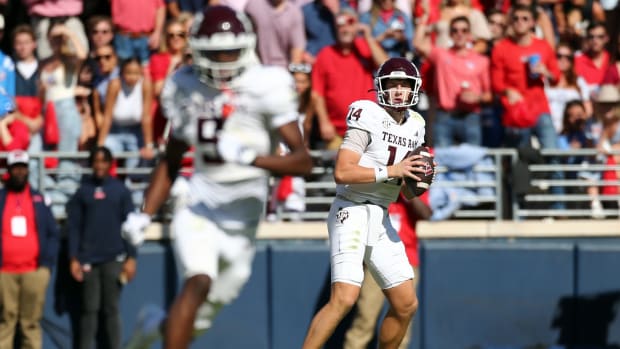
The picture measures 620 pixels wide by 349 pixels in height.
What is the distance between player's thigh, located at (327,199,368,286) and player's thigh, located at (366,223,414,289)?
85 millimetres

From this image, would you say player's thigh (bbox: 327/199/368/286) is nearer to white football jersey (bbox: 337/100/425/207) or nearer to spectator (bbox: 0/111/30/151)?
white football jersey (bbox: 337/100/425/207)

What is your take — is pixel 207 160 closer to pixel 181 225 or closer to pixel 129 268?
pixel 181 225

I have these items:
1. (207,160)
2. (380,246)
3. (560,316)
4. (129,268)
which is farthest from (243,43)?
(560,316)

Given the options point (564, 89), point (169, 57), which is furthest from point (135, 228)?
point (564, 89)

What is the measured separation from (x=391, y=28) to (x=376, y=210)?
3.71 meters

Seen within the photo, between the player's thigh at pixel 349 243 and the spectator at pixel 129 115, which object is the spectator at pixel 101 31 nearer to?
the spectator at pixel 129 115

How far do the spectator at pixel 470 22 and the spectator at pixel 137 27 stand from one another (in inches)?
93.7

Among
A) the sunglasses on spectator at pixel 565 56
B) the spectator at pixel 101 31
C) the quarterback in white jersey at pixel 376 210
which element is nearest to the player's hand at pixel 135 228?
the quarterback in white jersey at pixel 376 210

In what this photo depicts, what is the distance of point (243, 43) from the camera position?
729 centimetres

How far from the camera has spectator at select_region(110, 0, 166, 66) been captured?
12.2 metres

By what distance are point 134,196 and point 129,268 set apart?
60cm

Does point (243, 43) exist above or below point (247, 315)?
above

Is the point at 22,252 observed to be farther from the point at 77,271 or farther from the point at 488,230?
the point at 488,230

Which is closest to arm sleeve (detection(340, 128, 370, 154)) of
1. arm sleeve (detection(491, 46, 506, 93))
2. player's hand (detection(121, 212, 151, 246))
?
player's hand (detection(121, 212, 151, 246))
